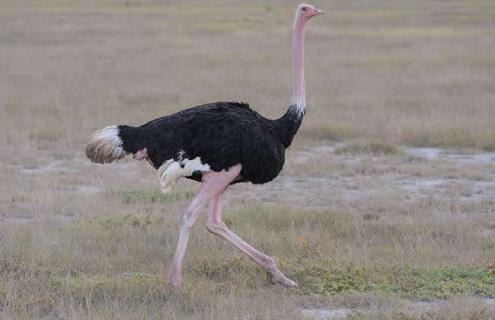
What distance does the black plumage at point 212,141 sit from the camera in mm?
6973

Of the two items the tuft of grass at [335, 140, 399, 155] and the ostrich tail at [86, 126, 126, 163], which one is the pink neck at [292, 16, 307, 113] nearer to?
the ostrich tail at [86, 126, 126, 163]

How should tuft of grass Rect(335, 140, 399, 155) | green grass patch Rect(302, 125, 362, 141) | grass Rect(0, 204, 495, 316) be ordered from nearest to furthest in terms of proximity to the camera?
1. grass Rect(0, 204, 495, 316)
2. tuft of grass Rect(335, 140, 399, 155)
3. green grass patch Rect(302, 125, 362, 141)

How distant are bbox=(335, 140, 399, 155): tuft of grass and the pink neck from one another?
209 inches

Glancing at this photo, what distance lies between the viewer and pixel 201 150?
698 cm

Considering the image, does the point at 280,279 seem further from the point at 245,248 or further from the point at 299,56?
the point at 299,56

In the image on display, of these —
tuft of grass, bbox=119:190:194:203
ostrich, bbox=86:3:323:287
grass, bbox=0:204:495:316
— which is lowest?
tuft of grass, bbox=119:190:194:203

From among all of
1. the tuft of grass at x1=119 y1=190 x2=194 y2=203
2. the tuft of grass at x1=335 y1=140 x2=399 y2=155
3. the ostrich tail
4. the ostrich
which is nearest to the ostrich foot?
the ostrich

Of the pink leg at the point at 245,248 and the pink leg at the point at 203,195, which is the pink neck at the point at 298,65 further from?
the pink leg at the point at 245,248

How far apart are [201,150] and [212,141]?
97mm

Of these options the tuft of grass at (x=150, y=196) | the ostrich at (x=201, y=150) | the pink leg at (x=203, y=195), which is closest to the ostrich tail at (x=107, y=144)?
the ostrich at (x=201, y=150)

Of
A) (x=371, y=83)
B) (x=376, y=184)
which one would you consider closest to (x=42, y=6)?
(x=371, y=83)

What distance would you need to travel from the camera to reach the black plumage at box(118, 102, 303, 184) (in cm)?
697

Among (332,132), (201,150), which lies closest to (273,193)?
(332,132)

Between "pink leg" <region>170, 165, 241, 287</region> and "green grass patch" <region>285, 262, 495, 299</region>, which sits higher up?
"pink leg" <region>170, 165, 241, 287</region>
